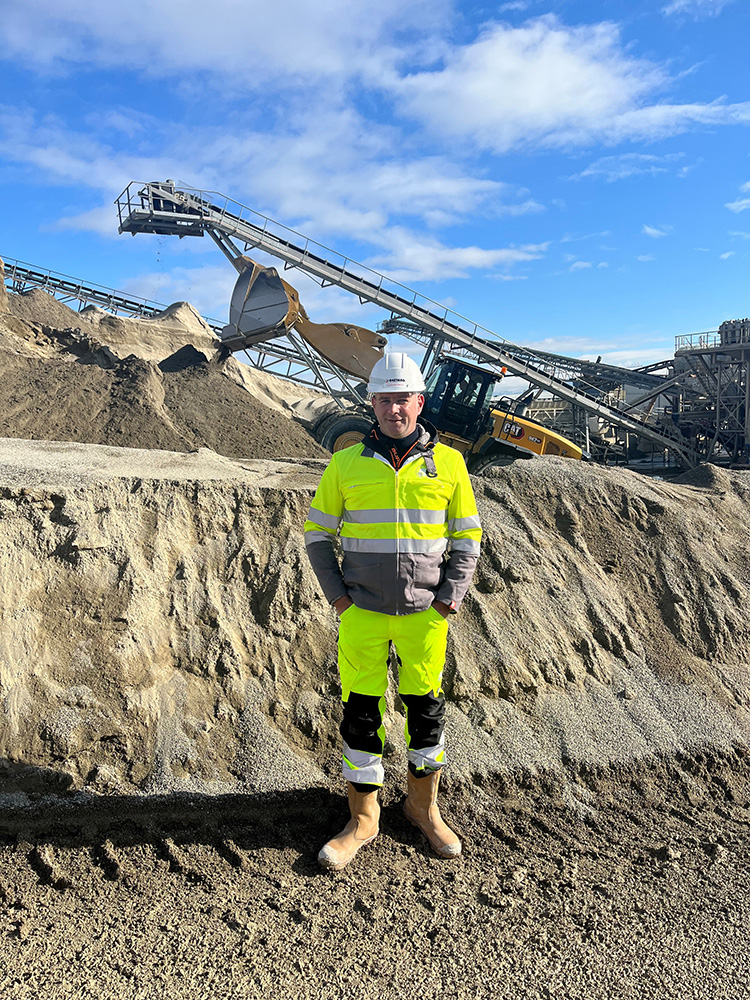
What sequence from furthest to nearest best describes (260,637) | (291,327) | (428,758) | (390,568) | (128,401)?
(291,327) < (128,401) < (260,637) < (428,758) < (390,568)

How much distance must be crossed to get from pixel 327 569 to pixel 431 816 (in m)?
1.68

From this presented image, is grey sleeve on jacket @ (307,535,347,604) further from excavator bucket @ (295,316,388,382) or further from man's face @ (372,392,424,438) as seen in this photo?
excavator bucket @ (295,316,388,382)

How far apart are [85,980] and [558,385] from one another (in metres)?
20.7

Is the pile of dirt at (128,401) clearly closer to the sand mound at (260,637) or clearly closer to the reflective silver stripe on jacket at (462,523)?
the sand mound at (260,637)

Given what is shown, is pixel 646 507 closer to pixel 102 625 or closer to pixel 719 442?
pixel 102 625

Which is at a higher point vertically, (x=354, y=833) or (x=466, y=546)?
(x=466, y=546)

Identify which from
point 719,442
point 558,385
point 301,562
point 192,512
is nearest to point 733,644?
point 301,562

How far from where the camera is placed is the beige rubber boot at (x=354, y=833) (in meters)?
3.89

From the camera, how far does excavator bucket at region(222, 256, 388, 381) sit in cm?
1520

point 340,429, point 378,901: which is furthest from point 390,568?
point 340,429

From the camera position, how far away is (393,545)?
3863mm

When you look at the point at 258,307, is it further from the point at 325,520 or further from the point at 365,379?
the point at 325,520

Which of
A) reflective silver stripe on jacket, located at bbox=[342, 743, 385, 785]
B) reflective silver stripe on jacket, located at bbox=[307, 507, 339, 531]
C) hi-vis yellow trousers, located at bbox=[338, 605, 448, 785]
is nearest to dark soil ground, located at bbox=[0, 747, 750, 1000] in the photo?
reflective silver stripe on jacket, located at bbox=[342, 743, 385, 785]

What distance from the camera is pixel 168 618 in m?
5.39
